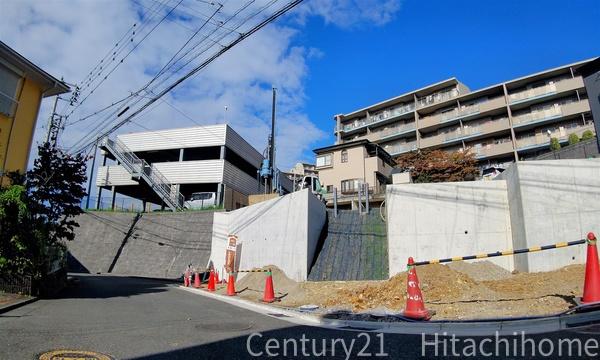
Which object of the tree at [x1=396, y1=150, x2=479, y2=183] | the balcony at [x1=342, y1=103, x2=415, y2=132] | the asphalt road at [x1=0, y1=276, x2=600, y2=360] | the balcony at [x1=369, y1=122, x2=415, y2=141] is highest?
the balcony at [x1=342, y1=103, x2=415, y2=132]

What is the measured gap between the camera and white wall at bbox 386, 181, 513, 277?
40.7ft

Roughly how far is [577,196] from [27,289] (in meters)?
14.8

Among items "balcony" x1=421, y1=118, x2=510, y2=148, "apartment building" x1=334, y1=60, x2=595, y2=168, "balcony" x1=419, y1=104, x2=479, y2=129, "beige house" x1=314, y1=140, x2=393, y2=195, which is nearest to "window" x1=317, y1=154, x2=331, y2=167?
"beige house" x1=314, y1=140, x2=393, y2=195

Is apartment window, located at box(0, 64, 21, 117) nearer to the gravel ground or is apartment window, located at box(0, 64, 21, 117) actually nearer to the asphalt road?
the asphalt road

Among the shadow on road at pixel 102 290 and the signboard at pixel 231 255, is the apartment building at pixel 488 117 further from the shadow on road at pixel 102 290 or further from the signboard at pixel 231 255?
the shadow on road at pixel 102 290

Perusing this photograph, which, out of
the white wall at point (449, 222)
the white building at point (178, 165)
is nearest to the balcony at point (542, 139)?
the white building at point (178, 165)

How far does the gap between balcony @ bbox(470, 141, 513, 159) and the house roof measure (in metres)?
38.5

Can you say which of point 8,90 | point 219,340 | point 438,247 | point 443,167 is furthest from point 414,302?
point 443,167

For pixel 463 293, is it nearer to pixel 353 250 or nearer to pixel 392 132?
pixel 353 250

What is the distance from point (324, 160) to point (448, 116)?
17.6 m

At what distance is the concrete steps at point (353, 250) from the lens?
13.4m

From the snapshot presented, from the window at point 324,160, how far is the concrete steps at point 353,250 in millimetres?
21664

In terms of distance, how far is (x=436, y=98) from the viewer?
1881 inches

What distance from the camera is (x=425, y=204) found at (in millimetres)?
13250
